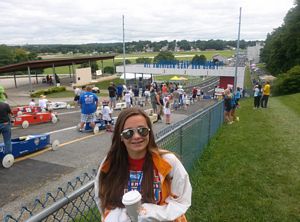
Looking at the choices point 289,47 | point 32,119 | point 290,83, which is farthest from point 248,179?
point 289,47

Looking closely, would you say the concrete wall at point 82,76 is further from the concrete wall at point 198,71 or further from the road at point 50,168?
the road at point 50,168

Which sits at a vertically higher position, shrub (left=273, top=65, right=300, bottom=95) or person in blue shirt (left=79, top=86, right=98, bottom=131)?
person in blue shirt (left=79, top=86, right=98, bottom=131)

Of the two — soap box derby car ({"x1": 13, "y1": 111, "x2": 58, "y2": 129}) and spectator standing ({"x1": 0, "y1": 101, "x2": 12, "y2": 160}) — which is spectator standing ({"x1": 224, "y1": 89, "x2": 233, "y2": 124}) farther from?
spectator standing ({"x1": 0, "y1": 101, "x2": 12, "y2": 160})

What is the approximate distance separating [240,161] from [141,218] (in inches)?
240

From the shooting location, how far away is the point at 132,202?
5.93ft

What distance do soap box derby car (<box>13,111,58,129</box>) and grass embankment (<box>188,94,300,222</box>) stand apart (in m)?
8.83

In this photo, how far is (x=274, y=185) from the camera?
6051mm

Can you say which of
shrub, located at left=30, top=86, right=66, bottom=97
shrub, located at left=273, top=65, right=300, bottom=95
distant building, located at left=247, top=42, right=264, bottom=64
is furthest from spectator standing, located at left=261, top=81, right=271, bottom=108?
distant building, located at left=247, top=42, right=264, bottom=64

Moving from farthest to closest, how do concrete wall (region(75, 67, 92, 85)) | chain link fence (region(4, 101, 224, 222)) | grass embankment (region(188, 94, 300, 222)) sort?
1. concrete wall (region(75, 67, 92, 85))
2. grass embankment (region(188, 94, 300, 222))
3. chain link fence (region(4, 101, 224, 222))

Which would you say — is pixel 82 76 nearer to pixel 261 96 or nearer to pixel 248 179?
pixel 261 96

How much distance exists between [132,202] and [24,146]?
786cm

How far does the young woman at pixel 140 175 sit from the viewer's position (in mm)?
2213

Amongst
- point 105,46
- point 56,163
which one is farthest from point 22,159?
point 105,46

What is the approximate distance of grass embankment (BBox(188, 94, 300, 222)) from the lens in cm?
497
